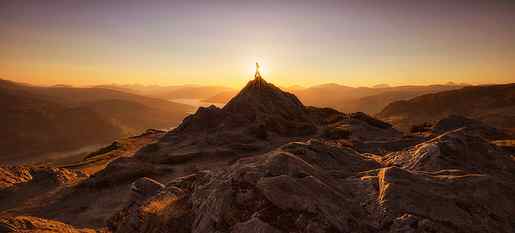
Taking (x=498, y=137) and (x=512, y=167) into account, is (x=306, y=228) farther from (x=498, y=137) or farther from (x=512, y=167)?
(x=498, y=137)

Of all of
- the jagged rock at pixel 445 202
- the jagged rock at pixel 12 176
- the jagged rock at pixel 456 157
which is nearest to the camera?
the jagged rock at pixel 445 202

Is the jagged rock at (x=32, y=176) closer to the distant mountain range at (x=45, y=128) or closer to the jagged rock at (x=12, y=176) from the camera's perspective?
the jagged rock at (x=12, y=176)

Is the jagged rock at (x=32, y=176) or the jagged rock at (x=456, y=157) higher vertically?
the jagged rock at (x=456, y=157)

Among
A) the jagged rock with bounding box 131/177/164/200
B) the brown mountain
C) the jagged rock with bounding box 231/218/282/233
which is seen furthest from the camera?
the brown mountain

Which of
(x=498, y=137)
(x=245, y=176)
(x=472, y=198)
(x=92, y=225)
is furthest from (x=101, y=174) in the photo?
(x=498, y=137)

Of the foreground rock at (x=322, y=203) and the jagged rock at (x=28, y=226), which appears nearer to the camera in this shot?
the foreground rock at (x=322, y=203)

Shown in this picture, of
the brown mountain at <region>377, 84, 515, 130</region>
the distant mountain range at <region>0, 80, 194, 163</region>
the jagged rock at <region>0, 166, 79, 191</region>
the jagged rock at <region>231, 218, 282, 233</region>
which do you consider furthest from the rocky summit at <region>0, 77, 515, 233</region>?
the distant mountain range at <region>0, 80, 194, 163</region>

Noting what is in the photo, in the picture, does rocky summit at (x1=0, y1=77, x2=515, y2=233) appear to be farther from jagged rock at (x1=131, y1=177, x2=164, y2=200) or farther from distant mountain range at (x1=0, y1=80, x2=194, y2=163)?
distant mountain range at (x1=0, y1=80, x2=194, y2=163)

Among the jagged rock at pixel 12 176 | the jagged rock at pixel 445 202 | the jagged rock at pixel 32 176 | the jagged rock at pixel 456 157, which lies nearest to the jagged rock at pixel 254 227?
the jagged rock at pixel 445 202

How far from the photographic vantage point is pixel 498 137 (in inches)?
1911

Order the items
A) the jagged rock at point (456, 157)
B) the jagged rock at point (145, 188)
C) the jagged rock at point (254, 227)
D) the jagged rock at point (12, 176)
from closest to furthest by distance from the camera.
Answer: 1. the jagged rock at point (254, 227)
2. the jagged rock at point (456, 157)
3. the jagged rock at point (145, 188)
4. the jagged rock at point (12, 176)

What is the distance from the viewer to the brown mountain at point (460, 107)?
406 feet

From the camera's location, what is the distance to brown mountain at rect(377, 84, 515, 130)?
124m

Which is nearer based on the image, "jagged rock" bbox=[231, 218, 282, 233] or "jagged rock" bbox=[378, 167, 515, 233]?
"jagged rock" bbox=[231, 218, 282, 233]
